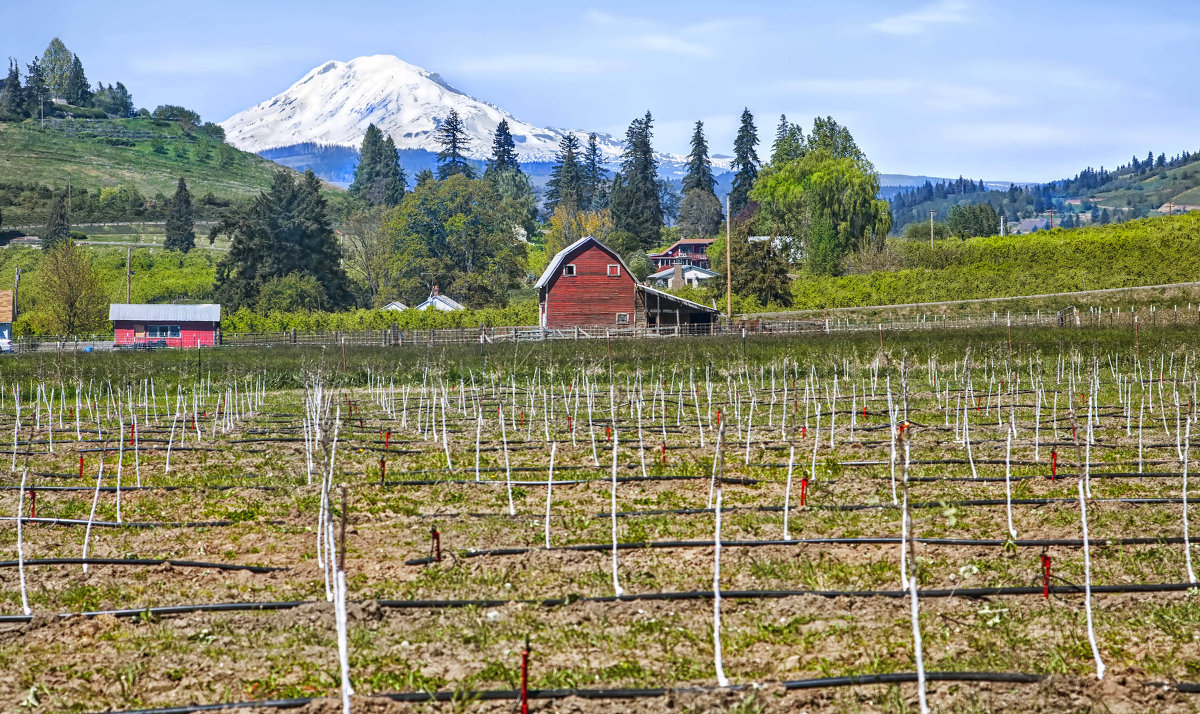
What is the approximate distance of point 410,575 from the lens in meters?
10.1

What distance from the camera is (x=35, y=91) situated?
170 metres

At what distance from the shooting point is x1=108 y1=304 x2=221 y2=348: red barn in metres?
63.2

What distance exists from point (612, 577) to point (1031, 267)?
60538 mm

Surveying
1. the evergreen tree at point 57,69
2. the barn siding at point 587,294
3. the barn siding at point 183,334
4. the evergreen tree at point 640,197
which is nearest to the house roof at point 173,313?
the barn siding at point 183,334

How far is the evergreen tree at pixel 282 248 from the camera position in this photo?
74062 millimetres

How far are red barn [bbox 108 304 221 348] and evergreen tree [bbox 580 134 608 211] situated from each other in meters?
63.0

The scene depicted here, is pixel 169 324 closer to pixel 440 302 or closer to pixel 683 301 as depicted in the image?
pixel 440 302

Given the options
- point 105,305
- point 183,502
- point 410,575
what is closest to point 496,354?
point 183,502

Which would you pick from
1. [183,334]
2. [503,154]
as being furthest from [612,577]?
[503,154]

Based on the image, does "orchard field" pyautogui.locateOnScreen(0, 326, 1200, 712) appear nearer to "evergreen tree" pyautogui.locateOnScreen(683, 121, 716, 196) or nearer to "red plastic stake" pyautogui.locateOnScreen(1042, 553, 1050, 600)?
"red plastic stake" pyautogui.locateOnScreen(1042, 553, 1050, 600)

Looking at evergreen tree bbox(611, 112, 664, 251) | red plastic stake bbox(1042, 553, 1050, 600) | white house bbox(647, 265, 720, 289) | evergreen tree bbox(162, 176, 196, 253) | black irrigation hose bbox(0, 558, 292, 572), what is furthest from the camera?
evergreen tree bbox(611, 112, 664, 251)

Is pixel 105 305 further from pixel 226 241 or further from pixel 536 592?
pixel 536 592

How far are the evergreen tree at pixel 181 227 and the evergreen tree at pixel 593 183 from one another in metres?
42.8

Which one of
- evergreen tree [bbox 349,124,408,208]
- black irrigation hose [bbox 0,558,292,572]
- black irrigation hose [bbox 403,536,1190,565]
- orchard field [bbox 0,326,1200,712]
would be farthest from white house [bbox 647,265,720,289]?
black irrigation hose [bbox 0,558,292,572]
